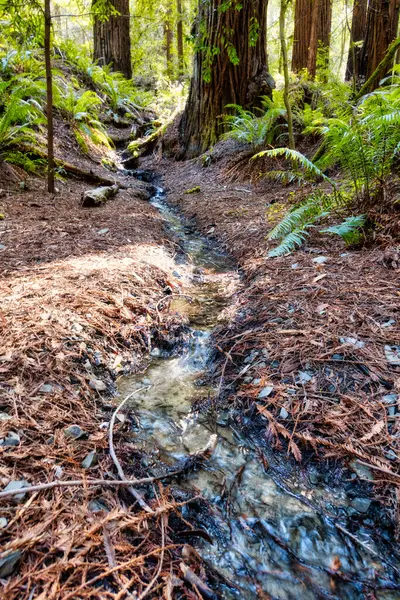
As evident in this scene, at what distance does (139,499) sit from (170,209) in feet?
17.3

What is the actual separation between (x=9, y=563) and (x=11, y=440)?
53 centimetres

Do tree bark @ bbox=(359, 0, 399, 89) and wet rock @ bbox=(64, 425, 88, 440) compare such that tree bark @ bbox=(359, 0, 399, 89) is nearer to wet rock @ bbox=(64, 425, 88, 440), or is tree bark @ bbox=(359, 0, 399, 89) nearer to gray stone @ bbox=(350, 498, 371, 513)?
gray stone @ bbox=(350, 498, 371, 513)

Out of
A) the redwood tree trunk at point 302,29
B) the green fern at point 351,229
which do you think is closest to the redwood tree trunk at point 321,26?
the redwood tree trunk at point 302,29

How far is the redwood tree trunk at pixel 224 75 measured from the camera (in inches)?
274

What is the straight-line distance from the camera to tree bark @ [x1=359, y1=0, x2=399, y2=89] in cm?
557

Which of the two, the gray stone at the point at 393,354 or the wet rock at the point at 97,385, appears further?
the wet rock at the point at 97,385

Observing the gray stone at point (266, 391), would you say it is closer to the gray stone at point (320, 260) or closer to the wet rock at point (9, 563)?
the wet rock at point (9, 563)

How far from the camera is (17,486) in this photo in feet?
4.19

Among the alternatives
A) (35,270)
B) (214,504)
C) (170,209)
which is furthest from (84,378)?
(170,209)

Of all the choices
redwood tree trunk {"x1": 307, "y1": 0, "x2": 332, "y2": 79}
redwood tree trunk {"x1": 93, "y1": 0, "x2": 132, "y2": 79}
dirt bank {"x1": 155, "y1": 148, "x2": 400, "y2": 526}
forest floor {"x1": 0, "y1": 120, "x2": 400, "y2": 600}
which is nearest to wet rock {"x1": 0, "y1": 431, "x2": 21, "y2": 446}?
forest floor {"x1": 0, "y1": 120, "x2": 400, "y2": 600}

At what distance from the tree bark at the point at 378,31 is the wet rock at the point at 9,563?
22.6ft

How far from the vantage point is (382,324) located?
6.93ft

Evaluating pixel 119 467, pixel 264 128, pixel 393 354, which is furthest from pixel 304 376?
pixel 264 128

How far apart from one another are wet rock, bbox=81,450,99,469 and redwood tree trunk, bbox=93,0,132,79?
13987mm
